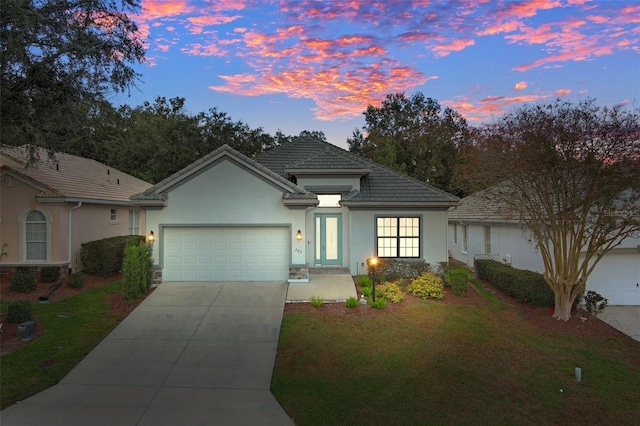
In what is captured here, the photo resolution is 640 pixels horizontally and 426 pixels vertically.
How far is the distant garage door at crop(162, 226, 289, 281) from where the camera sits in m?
12.5

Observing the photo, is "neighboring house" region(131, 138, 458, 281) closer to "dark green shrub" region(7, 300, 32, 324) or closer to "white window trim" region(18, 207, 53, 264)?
"dark green shrub" region(7, 300, 32, 324)

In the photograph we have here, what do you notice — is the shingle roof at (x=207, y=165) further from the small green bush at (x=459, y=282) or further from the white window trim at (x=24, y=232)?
the small green bush at (x=459, y=282)

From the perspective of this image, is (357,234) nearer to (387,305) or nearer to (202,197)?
(387,305)

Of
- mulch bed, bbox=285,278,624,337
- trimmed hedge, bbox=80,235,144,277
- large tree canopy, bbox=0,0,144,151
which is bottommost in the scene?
mulch bed, bbox=285,278,624,337

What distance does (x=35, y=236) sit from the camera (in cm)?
1394

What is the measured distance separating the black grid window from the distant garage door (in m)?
4.11

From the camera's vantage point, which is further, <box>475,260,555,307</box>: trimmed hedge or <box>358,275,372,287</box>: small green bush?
<box>358,275,372,287</box>: small green bush

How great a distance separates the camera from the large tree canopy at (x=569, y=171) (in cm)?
920

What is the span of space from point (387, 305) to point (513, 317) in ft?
12.1

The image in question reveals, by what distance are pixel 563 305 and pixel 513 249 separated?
5.20m

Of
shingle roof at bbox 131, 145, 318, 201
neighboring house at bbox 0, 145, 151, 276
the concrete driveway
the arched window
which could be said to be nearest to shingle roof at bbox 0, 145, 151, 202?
neighboring house at bbox 0, 145, 151, 276

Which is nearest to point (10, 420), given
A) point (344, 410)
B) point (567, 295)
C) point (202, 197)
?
point (344, 410)

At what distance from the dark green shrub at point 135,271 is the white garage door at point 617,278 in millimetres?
15197

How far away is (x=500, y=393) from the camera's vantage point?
6.28 meters
